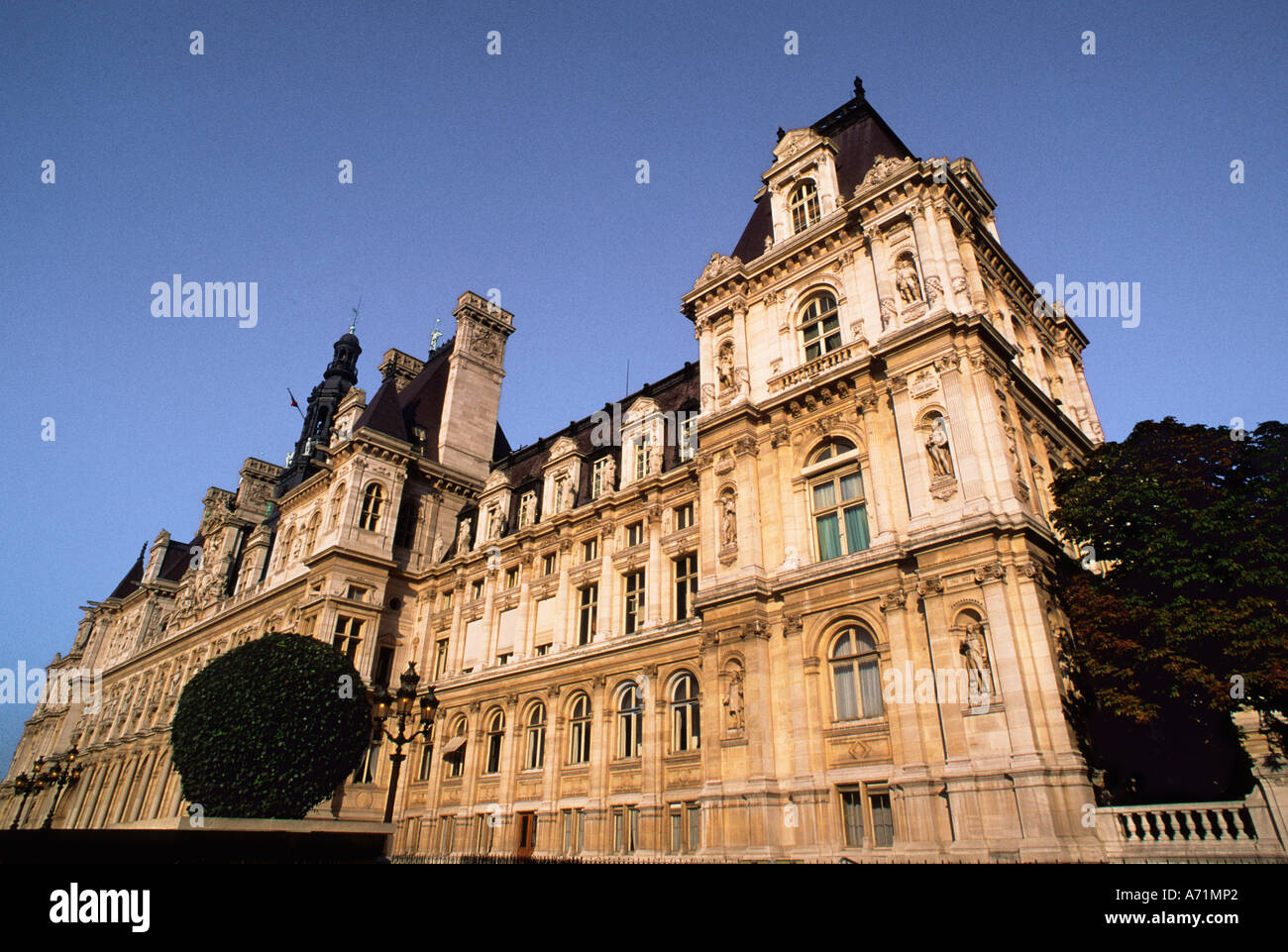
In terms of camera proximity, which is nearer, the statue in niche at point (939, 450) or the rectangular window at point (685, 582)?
the statue in niche at point (939, 450)

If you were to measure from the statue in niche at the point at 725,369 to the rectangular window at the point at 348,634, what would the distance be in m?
21.7

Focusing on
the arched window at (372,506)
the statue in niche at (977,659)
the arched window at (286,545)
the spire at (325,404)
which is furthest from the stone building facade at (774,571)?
the spire at (325,404)

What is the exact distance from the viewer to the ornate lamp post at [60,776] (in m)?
45.4

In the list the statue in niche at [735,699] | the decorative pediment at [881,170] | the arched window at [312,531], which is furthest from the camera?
the arched window at [312,531]

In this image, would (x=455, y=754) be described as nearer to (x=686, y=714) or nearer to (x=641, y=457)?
(x=686, y=714)

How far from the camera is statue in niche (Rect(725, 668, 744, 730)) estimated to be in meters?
21.1

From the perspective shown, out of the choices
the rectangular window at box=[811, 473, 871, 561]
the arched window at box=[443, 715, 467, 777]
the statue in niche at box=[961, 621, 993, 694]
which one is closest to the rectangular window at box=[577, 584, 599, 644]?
the arched window at box=[443, 715, 467, 777]

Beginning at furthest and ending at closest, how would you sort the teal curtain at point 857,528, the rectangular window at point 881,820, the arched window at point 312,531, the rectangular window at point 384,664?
the arched window at point 312,531 < the rectangular window at point 384,664 < the teal curtain at point 857,528 < the rectangular window at point 881,820

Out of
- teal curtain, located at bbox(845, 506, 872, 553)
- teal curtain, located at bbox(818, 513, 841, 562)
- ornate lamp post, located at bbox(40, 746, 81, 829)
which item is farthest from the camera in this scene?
ornate lamp post, located at bbox(40, 746, 81, 829)

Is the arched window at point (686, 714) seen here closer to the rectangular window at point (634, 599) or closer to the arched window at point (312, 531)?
the rectangular window at point (634, 599)

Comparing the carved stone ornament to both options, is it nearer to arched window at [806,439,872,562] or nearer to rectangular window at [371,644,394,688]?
arched window at [806,439,872,562]

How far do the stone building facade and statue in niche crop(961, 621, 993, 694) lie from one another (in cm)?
6

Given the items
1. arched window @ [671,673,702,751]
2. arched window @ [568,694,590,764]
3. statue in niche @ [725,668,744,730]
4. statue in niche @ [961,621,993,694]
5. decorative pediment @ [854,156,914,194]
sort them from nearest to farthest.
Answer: statue in niche @ [961,621,993,694] → statue in niche @ [725,668,744,730] → arched window @ [671,673,702,751] → decorative pediment @ [854,156,914,194] → arched window @ [568,694,590,764]
